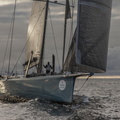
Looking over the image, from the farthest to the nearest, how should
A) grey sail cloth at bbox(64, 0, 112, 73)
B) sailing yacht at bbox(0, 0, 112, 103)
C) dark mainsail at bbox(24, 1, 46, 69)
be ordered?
dark mainsail at bbox(24, 1, 46, 69) < sailing yacht at bbox(0, 0, 112, 103) < grey sail cloth at bbox(64, 0, 112, 73)

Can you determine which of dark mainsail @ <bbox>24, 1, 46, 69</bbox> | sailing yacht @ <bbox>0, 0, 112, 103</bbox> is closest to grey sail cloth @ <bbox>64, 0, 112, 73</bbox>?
sailing yacht @ <bbox>0, 0, 112, 103</bbox>

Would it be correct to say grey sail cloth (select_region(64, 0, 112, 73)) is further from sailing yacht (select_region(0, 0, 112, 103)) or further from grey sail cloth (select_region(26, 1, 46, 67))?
grey sail cloth (select_region(26, 1, 46, 67))

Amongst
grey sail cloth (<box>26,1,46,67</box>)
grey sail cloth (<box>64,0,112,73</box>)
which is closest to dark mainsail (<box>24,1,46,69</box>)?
grey sail cloth (<box>26,1,46,67</box>)

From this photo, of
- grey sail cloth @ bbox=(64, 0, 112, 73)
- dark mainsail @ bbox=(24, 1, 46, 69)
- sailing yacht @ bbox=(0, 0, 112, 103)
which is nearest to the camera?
grey sail cloth @ bbox=(64, 0, 112, 73)

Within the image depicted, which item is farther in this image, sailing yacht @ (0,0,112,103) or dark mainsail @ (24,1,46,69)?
dark mainsail @ (24,1,46,69)

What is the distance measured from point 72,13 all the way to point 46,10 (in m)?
2.56

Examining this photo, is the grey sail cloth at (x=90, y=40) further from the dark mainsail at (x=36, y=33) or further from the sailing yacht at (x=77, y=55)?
the dark mainsail at (x=36, y=33)

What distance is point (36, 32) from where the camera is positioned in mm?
26000

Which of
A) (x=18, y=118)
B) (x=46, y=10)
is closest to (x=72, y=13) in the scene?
(x=46, y=10)

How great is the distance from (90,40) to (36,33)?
26.0ft

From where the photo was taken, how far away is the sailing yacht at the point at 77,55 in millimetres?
18828

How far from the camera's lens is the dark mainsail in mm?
25094

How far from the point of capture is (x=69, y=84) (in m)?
20.6

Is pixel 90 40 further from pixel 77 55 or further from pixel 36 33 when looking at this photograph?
pixel 36 33
